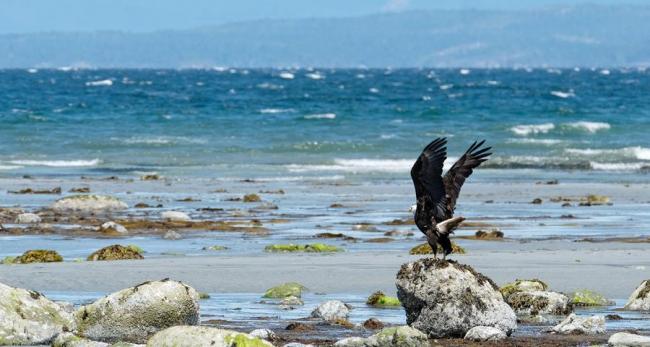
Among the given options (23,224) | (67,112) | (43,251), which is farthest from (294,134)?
(43,251)

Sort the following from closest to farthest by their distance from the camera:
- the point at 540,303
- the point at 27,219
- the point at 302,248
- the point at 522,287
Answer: the point at 540,303
the point at 522,287
the point at 302,248
the point at 27,219

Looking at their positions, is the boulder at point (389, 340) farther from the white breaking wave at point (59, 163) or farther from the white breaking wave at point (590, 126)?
the white breaking wave at point (590, 126)

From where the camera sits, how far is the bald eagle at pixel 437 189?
1045 cm

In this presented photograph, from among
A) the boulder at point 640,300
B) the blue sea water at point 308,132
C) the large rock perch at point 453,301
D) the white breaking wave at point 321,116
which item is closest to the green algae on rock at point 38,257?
the large rock perch at point 453,301

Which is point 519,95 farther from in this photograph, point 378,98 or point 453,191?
point 453,191

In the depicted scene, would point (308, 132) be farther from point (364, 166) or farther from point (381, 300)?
point (381, 300)

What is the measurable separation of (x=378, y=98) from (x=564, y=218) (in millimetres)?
51487

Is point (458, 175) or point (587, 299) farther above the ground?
point (458, 175)

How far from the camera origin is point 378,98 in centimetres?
7269

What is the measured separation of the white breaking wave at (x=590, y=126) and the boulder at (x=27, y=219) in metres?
32.3

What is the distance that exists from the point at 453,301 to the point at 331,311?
1264 millimetres

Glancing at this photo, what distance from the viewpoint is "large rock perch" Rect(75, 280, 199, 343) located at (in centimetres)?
1024

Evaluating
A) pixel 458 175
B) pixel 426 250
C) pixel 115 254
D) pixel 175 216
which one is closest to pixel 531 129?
pixel 175 216

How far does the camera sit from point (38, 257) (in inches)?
600
